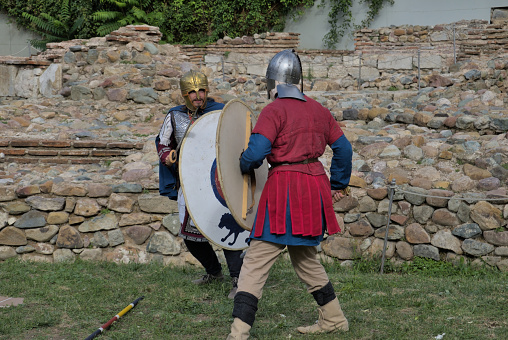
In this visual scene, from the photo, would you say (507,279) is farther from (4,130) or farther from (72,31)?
(72,31)

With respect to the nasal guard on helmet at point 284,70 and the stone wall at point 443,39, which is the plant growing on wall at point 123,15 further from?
the nasal guard on helmet at point 284,70

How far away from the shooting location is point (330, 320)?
328cm

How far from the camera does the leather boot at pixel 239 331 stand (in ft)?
9.86

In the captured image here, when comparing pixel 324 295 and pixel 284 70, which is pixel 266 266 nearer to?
pixel 324 295

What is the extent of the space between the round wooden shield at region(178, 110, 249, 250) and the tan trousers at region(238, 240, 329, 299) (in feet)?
2.19

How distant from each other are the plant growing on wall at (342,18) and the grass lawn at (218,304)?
1151cm

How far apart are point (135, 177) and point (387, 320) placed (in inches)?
135

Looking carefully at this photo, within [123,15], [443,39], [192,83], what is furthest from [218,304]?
[123,15]

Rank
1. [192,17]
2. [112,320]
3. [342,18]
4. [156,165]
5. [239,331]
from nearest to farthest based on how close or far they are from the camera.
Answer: [239,331] < [112,320] < [156,165] < [342,18] < [192,17]

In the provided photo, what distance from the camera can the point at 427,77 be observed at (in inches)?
452

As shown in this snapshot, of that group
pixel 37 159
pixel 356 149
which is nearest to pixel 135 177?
pixel 37 159

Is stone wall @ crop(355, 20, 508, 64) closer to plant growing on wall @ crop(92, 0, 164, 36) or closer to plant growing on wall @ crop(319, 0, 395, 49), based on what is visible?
plant growing on wall @ crop(319, 0, 395, 49)

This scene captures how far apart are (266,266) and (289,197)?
390 millimetres

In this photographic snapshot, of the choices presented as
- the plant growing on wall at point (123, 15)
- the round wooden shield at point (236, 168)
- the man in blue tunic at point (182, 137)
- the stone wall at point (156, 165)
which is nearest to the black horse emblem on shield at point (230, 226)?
the man in blue tunic at point (182, 137)
